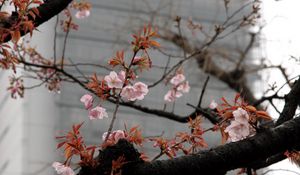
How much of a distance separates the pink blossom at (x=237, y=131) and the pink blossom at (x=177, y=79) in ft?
7.52

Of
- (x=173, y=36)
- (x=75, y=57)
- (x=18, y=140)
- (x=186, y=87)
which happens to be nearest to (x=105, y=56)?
(x=75, y=57)

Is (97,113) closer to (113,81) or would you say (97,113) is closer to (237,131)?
(113,81)

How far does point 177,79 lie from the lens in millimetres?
4727

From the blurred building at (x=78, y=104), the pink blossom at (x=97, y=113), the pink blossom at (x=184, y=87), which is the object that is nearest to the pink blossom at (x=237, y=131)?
the pink blossom at (x=97, y=113)

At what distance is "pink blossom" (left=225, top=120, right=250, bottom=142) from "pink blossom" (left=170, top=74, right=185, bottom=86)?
2292 millimetres

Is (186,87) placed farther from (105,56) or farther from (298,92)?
(105,56)

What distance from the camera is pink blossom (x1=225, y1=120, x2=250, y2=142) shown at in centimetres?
229

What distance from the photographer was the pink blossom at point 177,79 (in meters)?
4.68

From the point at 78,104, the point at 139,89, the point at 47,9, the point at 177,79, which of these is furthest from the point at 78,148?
the point at 78,104

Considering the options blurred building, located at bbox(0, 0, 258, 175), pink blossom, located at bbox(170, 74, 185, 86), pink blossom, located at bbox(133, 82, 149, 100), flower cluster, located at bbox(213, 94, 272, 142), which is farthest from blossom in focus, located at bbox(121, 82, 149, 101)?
blurred building, located at bbox(0, 0, 258, 175)

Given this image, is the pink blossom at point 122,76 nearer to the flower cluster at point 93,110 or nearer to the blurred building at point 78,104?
the flower cluster at point 93,110

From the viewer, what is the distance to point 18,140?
15.7 meters

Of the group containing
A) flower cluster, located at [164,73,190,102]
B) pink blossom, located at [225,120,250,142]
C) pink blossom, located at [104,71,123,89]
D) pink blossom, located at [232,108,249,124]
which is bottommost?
pink blossom, located at [225,120,250,142]

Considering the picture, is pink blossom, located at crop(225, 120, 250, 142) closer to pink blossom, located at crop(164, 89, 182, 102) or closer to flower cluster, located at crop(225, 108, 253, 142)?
flower cluster, located at crop(225, 108, 253, 142)
